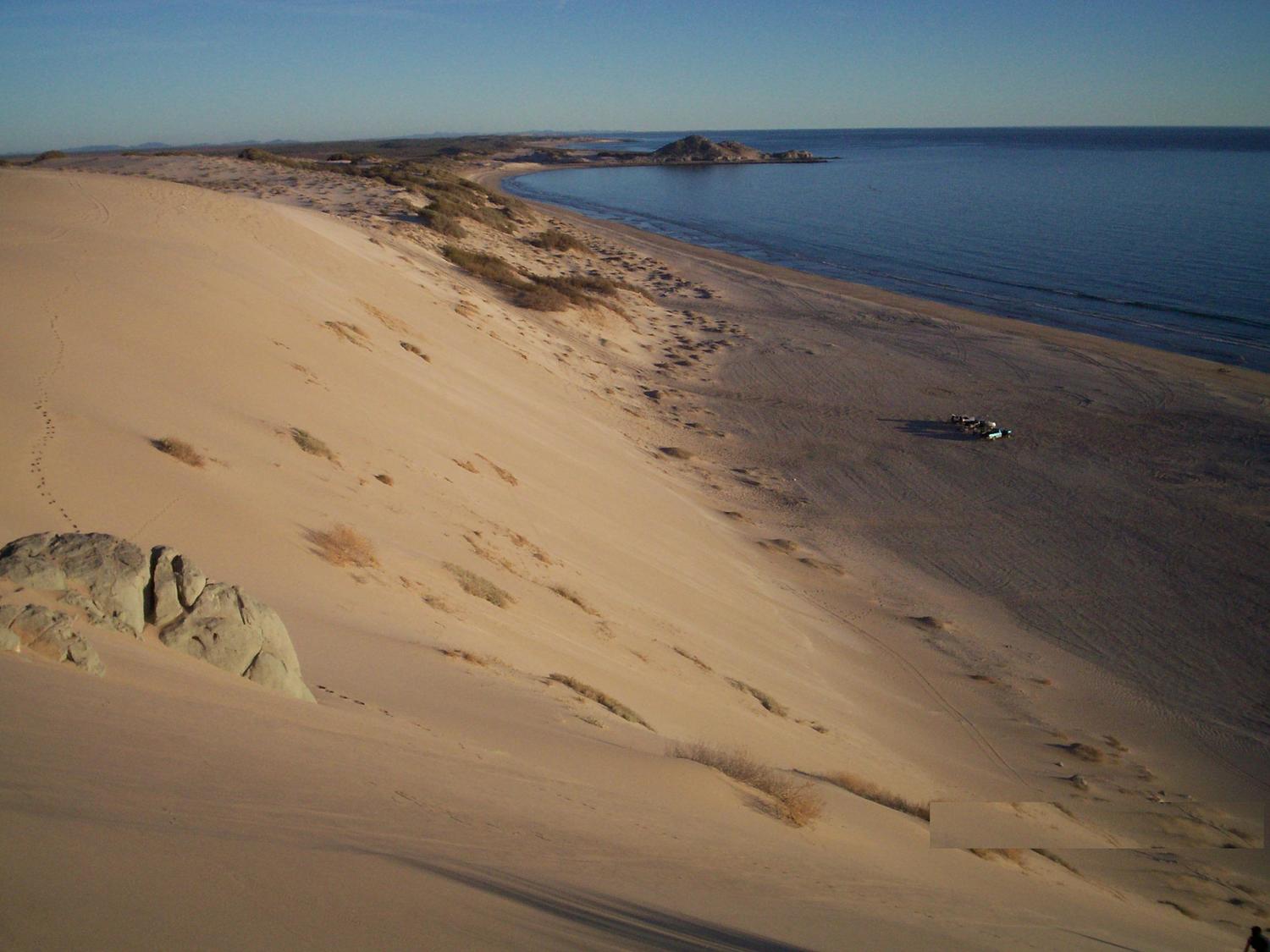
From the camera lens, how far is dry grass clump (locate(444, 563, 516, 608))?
28.7ft

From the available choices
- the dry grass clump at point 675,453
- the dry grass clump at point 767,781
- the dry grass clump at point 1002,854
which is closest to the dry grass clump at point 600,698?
the dry grass clump at point 767,781

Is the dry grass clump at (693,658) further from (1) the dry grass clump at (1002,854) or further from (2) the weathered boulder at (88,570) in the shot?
(2) the weathered boulder at (88,570)

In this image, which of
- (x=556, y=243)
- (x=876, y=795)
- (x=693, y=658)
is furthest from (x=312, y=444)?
(x=556, y=243)

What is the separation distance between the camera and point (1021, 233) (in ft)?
169

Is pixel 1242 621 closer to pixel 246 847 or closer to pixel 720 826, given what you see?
pixel 720 826

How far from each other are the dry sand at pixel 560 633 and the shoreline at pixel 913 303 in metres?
3.43

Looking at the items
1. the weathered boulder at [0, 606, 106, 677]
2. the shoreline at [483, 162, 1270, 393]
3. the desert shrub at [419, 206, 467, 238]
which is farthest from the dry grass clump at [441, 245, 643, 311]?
the weathered boulder at [0, 606, 106, 677]

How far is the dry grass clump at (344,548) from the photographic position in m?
8.01

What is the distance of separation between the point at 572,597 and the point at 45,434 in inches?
209

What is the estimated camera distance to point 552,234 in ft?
127

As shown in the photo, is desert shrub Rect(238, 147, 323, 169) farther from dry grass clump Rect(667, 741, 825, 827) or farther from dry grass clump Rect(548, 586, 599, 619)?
dry grass clump Rect(667, 741, 825, 827)

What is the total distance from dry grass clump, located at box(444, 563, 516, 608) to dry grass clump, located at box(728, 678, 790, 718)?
8.71 ft

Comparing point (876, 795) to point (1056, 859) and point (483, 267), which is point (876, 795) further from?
point (483, 267)

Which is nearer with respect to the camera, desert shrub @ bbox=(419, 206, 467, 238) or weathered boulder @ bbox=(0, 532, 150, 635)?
weathered boulder @ bbox=(0, 532, 150, 635)
